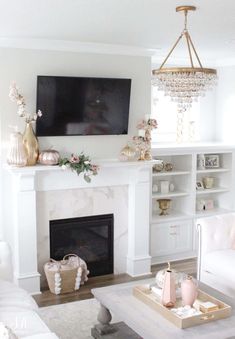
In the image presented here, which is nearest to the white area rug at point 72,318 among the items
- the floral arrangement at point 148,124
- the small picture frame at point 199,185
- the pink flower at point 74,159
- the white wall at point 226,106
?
the pink flower at point 74,159

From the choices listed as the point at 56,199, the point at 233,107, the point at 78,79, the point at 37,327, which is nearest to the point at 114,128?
the point at 78,79

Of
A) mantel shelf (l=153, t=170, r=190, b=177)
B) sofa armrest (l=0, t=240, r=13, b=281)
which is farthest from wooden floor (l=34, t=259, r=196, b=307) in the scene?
mantel shelf (l=153, t=170, r=190, b=177)

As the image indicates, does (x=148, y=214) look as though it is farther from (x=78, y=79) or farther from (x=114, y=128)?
(x=78, y=79)

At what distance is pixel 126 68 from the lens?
505cm

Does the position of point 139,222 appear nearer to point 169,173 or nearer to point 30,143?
point 169,173

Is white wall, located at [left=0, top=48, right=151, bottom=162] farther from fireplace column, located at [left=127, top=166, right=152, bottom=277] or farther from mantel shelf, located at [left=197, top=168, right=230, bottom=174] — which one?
mantel shelf, located at [left=197, top=168, right=230, bottom=174]

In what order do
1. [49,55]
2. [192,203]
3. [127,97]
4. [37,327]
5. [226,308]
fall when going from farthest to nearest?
[192,203], [127,97], [49,55], [226,308], [37,327]

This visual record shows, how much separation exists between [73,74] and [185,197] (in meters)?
2.18

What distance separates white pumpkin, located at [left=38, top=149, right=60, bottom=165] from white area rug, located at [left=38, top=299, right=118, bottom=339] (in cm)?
137

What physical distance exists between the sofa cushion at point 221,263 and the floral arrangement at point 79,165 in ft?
4.54

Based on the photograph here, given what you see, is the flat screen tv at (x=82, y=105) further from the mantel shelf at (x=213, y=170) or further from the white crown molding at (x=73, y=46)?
the mantel shelf at (x=213, y=170)

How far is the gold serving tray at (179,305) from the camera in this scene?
304 centimetres

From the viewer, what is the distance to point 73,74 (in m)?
4.77

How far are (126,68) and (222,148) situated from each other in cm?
172
